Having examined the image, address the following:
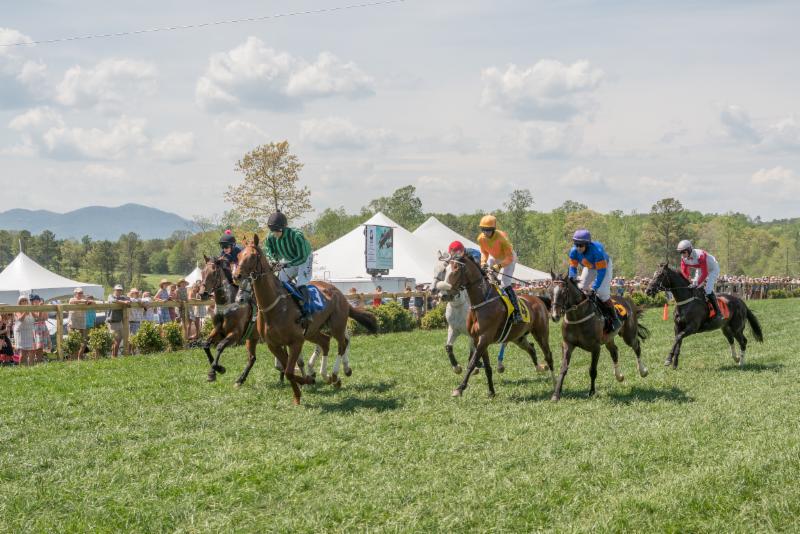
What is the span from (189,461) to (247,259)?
326cm

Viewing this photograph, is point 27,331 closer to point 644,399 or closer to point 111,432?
point 111,432

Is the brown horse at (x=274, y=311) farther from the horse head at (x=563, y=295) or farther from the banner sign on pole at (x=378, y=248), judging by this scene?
the banner sign on pole at (x=378, y=248)

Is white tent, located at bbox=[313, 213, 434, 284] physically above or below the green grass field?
above

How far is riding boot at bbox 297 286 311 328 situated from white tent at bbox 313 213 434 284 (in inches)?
988

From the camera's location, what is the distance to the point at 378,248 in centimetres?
3541

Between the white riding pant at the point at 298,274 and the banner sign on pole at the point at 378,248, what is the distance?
2398 cm

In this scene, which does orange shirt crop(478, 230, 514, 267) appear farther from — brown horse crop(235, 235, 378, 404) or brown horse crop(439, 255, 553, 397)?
brown horse crop(235, 235, 378, 404)

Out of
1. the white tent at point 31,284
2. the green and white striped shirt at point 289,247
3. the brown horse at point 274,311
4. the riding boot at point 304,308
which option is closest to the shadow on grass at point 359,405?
the brown horse at point 274,311

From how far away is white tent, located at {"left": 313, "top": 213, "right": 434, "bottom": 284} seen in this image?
3697cm

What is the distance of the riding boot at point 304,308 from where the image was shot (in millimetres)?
10180

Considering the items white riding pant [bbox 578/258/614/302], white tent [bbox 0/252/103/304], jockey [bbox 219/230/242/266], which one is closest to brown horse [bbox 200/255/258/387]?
jockey [bbox 219/230/242/266]

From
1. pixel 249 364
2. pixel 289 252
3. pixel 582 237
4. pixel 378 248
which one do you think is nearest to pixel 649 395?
pixel 582 237

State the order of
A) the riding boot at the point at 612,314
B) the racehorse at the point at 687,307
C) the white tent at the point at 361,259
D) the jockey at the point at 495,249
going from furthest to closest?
the white tent at the point at 361,259
the racehorse at the point at 687,307
the jockey at the point at 495,249
the riding boot at the point at 612,314

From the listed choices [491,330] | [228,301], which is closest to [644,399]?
[491,330]
